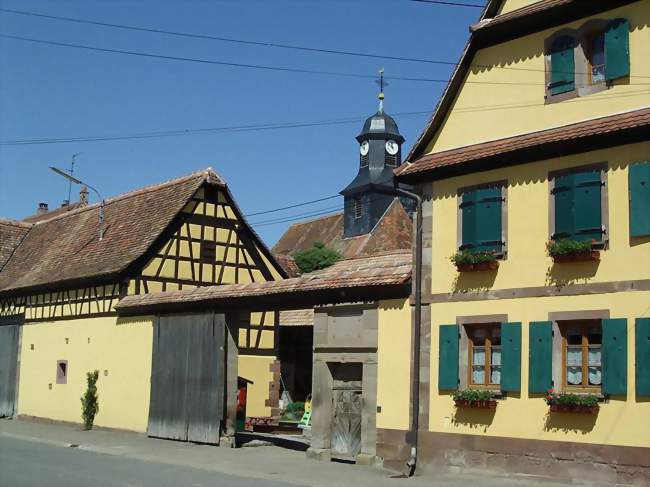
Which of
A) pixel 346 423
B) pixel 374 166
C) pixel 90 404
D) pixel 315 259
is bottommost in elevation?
pixel 90 404

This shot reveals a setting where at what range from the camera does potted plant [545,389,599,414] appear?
581 inches

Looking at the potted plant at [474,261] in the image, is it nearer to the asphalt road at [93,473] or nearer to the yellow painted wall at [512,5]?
the yellow painted wall at [512,5]

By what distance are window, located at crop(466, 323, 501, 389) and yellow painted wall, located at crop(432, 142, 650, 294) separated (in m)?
0.82

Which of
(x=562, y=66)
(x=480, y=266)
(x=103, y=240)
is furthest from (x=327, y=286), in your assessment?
(x=103, y=240)

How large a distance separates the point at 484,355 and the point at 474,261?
178 centimetres

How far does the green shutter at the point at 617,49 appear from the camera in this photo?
15.5m

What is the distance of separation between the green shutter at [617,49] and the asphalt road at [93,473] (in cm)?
922

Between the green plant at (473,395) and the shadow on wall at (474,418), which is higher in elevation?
the green plant at (473,395)

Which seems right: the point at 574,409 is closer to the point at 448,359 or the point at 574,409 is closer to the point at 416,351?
the point at 448,359

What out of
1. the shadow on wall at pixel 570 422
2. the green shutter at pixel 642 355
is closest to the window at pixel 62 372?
the shadow on wall at pixel 570 422

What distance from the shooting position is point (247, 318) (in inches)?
1245

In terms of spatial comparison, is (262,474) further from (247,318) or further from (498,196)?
(247,318)

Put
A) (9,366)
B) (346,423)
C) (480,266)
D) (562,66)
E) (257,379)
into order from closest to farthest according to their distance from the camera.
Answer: (562,66) → (480,266) → (346,423) → (257,379) → (9,366)

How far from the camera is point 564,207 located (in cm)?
1570
